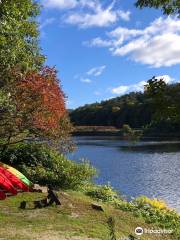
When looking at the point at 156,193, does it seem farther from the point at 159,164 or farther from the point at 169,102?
→ the point at 169,102

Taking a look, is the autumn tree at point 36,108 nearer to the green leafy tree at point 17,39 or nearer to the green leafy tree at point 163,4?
the green leafy tree at point 17,39

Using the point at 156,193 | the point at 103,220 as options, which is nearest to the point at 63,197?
the point at 103,220

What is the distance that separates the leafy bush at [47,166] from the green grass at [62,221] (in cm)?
307

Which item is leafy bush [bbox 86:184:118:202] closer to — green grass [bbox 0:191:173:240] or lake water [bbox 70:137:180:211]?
green grass [bbox 0:191:173:240]

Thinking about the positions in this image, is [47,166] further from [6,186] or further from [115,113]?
[115,113]

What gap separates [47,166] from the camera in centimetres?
2230

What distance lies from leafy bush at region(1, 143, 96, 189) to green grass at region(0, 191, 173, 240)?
10.1ft

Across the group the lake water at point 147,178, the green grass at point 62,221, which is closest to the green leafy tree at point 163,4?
the green grass at point 62,221

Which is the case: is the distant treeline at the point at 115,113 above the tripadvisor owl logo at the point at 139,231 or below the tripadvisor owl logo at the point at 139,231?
above

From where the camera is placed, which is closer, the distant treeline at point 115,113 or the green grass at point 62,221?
the green grass at point 62,221

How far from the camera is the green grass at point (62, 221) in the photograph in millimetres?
12719

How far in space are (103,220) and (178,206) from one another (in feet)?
45.8

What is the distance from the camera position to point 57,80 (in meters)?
23.1

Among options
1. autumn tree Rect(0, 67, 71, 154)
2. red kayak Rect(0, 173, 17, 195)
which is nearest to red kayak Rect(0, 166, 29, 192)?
red kayak Rect(0, 173, 17, 195)
